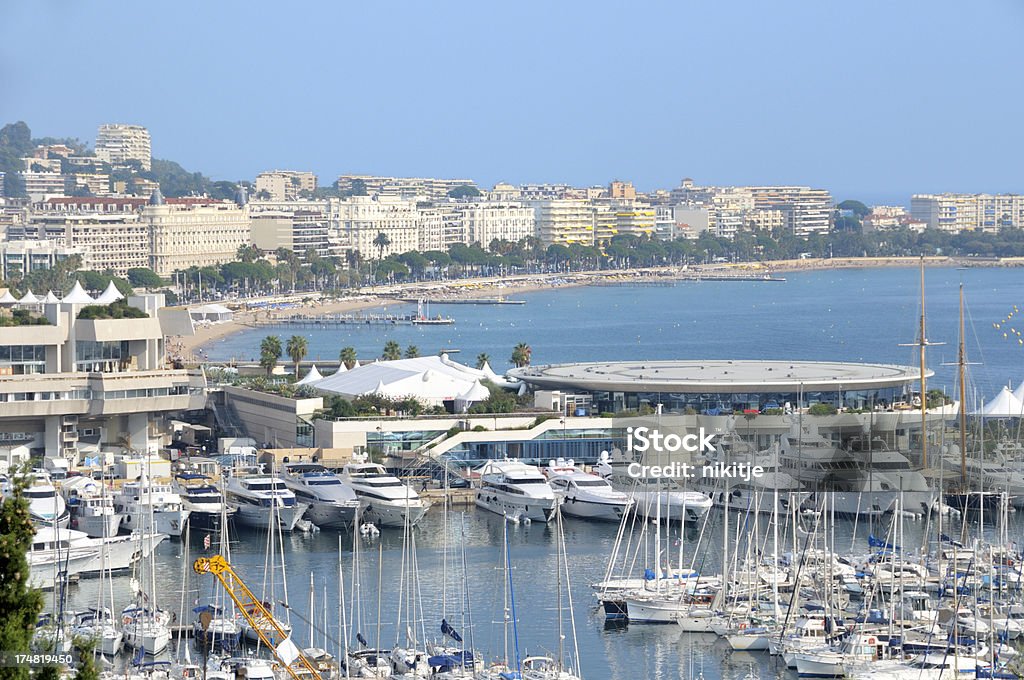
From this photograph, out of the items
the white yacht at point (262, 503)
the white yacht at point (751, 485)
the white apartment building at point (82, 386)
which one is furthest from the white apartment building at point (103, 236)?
the white yacht at point (751, 485)

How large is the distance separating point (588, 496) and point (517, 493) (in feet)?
2.44

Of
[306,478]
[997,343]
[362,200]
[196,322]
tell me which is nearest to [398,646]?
[306,478]

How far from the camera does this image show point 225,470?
73.5 ft

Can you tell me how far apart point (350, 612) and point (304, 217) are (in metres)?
71.1

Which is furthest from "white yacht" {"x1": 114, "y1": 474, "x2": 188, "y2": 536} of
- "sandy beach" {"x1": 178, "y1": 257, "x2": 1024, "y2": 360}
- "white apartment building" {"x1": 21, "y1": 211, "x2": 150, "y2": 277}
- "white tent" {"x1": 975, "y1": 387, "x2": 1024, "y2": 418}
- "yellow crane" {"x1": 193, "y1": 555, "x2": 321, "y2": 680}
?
"white apartment building" {"x1": 21, "y1": 211, "x2": 150, "y2": 277}

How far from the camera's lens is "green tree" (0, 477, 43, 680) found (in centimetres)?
645

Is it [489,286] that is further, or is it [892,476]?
[489,286]

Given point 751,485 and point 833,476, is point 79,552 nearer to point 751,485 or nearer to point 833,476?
point 751,485

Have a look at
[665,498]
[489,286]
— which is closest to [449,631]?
[665,498]

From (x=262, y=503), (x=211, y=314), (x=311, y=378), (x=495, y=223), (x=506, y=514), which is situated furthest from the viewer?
(x=495, y=223)

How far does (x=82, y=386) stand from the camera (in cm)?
2272

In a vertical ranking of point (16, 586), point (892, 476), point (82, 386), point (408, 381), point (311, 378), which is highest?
point (16, 586)

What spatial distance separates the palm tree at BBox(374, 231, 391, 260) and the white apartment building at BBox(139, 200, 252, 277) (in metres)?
8.45

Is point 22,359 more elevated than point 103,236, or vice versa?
point 22,359
